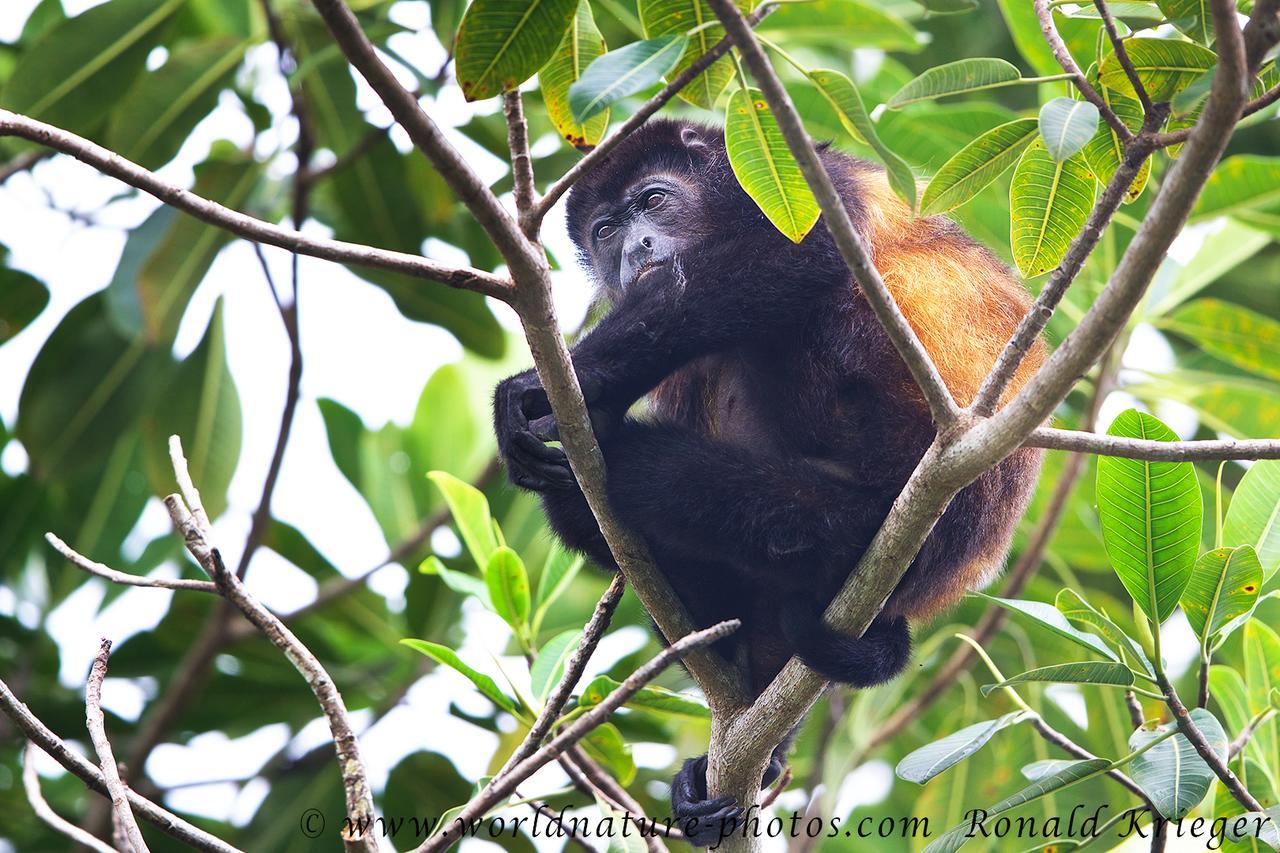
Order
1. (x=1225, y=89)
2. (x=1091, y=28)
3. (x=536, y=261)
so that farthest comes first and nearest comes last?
(x=1091, y=28) < (x=536, y=261) < (x=1225, y=89)

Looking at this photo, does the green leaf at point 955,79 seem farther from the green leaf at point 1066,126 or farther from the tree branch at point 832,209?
the tree branch at point 832,209

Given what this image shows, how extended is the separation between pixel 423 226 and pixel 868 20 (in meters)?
2.25

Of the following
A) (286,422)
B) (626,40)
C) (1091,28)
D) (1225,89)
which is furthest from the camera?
(626,40)

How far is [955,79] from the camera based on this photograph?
2.54 metres

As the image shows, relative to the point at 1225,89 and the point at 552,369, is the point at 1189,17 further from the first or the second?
the point at 552,369

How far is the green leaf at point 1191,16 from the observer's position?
2.40 m

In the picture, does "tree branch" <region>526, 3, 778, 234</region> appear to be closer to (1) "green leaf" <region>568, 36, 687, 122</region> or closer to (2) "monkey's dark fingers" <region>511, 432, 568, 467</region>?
(1) "green leaf" <region>568, 36, 687, 122</region>

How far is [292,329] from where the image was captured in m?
4.86

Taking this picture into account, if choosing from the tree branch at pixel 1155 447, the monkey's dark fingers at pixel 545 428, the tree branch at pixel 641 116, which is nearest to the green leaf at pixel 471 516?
the monkey's dark fingers at pixel 545 428

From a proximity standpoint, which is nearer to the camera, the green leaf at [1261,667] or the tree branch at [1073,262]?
the tree branch at [1073,262]

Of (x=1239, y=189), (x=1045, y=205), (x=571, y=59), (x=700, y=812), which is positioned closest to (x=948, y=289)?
(x=1045, y=205)

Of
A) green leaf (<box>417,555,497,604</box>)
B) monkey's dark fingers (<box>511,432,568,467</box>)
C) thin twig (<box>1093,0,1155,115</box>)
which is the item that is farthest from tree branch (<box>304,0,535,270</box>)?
green leaf (<box>417,555,497,604</box>)

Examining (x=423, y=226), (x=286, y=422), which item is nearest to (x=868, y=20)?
(x=423, y=226)

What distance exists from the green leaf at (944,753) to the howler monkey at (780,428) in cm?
26
